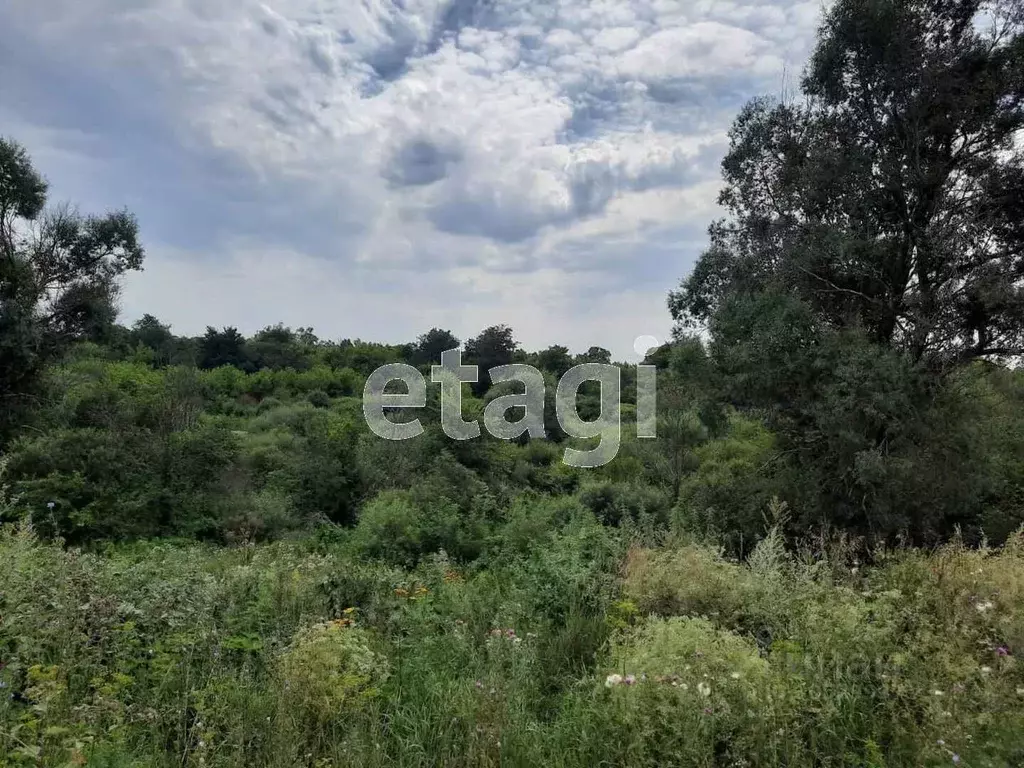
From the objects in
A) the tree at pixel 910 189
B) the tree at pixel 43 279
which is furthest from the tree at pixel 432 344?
the tree at pixel 910 189

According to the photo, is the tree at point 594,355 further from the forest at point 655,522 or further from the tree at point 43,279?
the tree at point 43,279

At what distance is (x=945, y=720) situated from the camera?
2.77 meters

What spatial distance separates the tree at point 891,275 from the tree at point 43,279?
13359 mm

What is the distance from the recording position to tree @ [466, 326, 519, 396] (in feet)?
104

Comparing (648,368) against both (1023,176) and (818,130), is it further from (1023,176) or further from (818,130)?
(1023,176)

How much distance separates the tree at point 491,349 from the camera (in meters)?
31.7

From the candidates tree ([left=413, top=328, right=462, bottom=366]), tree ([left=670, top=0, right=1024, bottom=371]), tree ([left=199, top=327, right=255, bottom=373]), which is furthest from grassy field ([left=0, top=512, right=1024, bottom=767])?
tree ([left=199, top=327, right=255, bottom=373])

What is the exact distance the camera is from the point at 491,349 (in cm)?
3253

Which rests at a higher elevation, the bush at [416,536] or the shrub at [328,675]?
the shrub at [328,675]

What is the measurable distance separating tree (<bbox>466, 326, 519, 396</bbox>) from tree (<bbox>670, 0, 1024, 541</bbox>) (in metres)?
20.9

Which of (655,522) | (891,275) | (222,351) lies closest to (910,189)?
(891,275)

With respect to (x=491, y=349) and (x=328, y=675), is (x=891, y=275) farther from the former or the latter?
(x=491, y=349)

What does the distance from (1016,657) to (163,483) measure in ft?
55.9

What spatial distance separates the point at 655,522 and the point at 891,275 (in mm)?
5984
